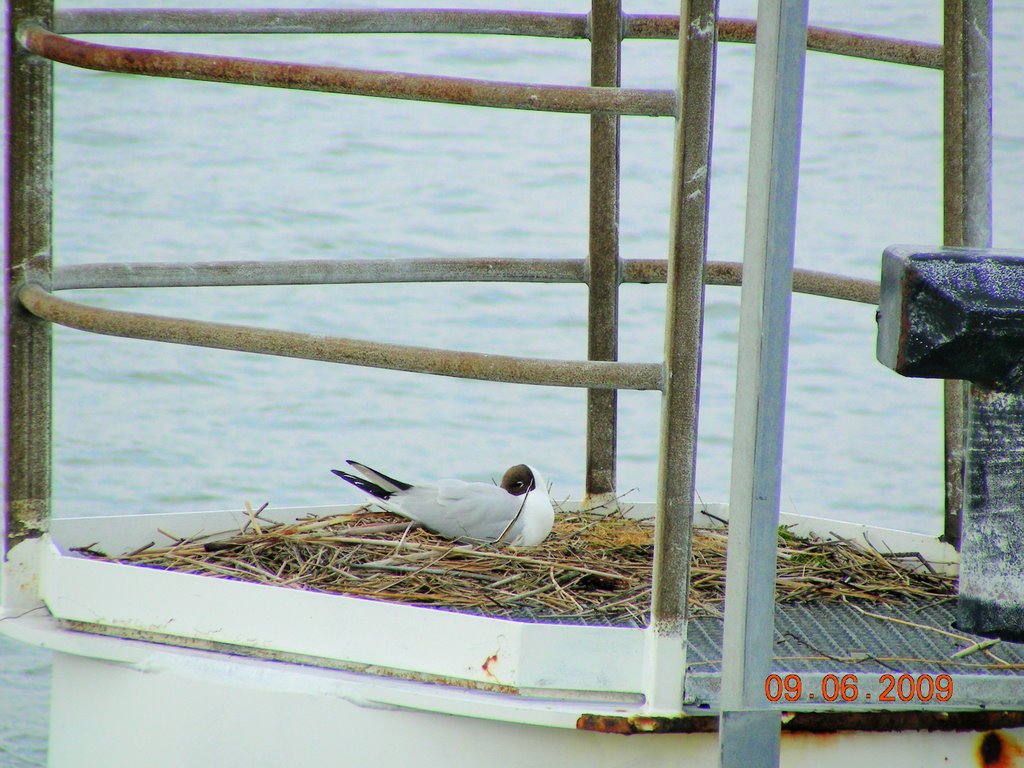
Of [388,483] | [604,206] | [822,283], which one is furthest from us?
[604,206]

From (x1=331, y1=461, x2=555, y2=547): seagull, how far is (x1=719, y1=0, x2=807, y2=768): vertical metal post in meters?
1.04

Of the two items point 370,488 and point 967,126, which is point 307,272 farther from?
point 967,126

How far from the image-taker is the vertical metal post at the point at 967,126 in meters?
2.38

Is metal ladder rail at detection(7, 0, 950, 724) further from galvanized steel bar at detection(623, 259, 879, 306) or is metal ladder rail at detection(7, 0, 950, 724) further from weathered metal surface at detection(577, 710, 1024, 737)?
galvanized steel bar at detection(623, 259, 879, 306)

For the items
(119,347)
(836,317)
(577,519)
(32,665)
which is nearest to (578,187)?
(836,317)

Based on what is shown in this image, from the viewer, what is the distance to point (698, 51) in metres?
1.69

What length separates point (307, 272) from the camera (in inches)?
98.7

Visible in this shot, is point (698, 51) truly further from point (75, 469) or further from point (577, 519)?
point (75, 469)

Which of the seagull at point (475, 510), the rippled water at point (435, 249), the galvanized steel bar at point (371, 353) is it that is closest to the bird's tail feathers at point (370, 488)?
the seagull at point (475, 510)

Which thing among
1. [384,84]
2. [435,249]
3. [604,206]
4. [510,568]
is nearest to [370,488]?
[510,568]

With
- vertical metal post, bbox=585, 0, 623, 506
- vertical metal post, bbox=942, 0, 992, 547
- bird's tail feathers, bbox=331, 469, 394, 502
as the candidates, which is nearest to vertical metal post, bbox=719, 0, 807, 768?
vertical metal post, bbox=942, 0, 992, 547

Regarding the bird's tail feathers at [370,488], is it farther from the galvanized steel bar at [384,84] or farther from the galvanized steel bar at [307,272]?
the galvanized steel bar at [384,84]

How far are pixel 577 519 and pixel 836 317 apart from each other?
16.8ft

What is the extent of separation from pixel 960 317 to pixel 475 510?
4.12 ft
